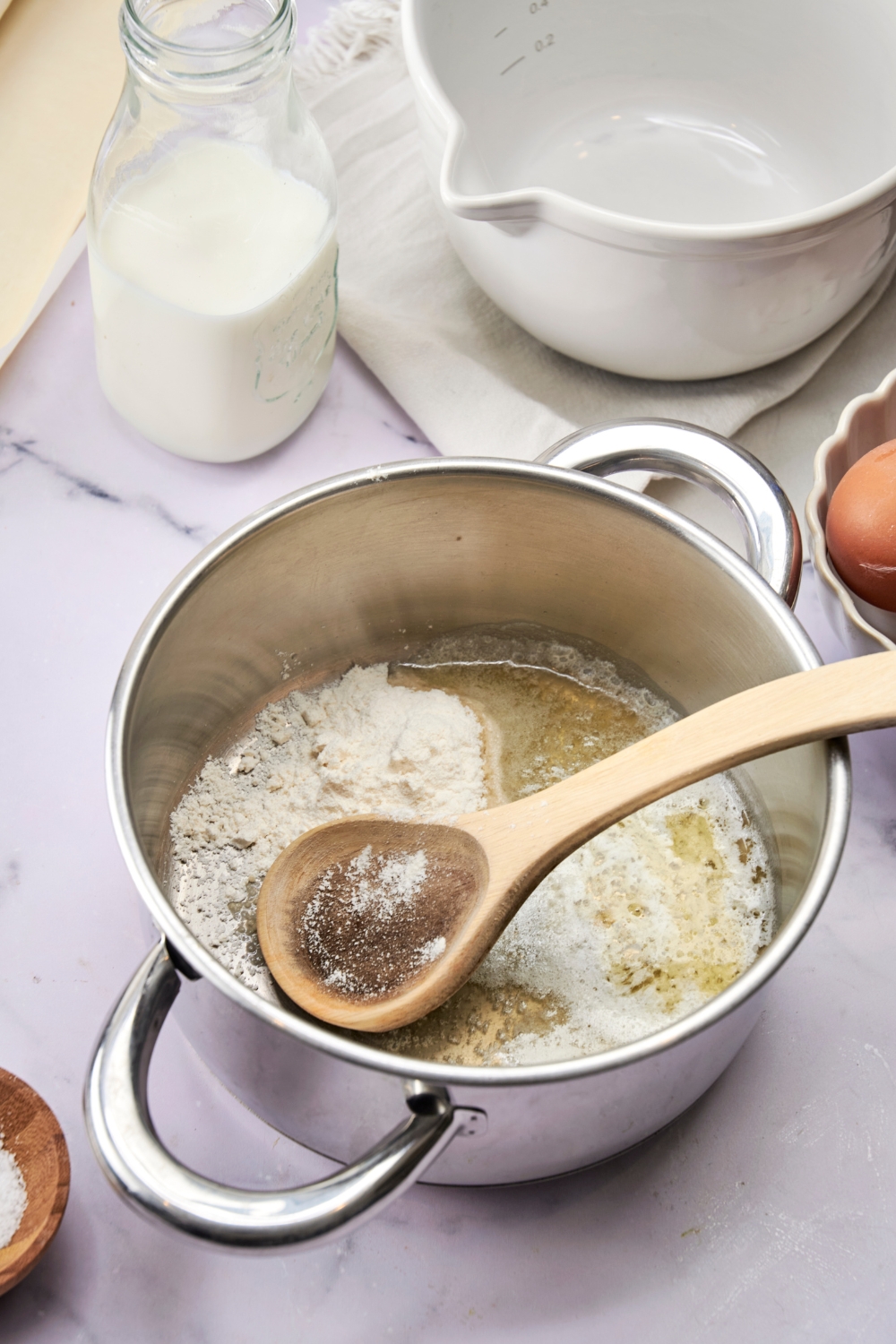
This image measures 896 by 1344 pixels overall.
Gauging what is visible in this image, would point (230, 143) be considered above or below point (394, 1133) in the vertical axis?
above

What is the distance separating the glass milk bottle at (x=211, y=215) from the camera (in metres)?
Result: 0.66

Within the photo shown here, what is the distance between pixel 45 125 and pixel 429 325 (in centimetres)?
33

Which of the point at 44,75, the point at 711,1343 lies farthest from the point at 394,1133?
the point at 44,75


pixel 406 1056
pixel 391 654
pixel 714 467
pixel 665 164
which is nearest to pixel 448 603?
pixel 391 654

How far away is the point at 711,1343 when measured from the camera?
1.78 feet

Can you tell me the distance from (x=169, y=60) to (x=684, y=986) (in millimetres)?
529

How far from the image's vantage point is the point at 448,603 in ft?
2.30

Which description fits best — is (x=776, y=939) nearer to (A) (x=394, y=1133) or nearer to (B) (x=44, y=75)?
(A) (x=394, y=1133)

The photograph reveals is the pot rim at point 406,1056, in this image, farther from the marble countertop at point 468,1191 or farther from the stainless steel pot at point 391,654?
the marble countertop at point 468,1191

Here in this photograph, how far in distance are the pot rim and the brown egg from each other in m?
0.10

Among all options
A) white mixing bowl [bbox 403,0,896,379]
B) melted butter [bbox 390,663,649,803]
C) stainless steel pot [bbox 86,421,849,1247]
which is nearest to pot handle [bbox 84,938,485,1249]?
stainless steel pot [bbox 86,421,849,1247]

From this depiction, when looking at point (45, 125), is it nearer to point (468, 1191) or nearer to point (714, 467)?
point (714, 467)

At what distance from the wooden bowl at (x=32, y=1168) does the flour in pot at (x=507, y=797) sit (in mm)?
104

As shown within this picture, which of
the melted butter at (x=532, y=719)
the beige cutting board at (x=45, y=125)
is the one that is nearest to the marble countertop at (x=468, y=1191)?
the melted butter at (x=532, y=719)
